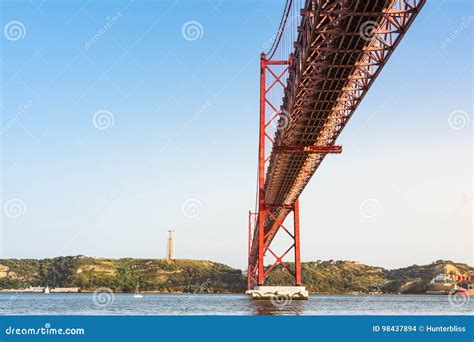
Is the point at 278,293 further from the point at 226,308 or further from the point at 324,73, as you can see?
the point at 324,73

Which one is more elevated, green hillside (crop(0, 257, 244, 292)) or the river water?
green hillside (crop(0, 257, 244, 292))

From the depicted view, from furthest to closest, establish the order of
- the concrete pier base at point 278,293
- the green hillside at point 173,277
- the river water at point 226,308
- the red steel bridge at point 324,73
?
the green hillside at point 173,277
the concrete pier base at point 278,293
the river water at point 226,308
the red steel bridge at point 324,73

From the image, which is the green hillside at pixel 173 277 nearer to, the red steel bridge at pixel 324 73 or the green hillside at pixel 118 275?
the green hillside at pixel 118 275

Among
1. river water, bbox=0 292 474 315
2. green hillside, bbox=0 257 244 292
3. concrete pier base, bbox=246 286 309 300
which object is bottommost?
river water, bbox=0 292 474 315

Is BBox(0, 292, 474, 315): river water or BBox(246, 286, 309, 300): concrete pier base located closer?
BBox(0, 292, 474, 315): river water

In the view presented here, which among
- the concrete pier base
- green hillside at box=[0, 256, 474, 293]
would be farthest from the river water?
green hillside at box=[0, 256, 474, 293]

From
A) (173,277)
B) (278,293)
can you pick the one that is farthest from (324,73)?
(173,277)

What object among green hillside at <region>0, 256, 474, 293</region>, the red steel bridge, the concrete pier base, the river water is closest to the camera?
the red steel bridge

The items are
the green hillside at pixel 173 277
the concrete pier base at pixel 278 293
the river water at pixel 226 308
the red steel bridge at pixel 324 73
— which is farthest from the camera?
the green hillside at pixel 173 277

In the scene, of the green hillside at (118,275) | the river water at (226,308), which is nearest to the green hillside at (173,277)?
the green hillside at (118,275)

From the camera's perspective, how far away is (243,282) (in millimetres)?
134375

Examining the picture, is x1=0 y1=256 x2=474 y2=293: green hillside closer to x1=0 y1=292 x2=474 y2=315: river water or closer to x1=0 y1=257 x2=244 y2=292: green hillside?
x1=0 y1=257 x2=244 y2=292: green hillside
